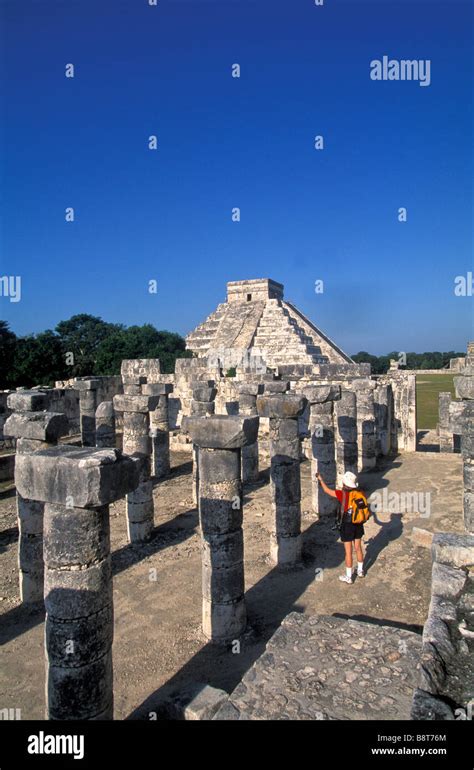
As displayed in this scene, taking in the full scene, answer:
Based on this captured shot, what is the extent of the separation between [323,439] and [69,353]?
15641 mm

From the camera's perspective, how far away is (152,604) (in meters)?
7.47

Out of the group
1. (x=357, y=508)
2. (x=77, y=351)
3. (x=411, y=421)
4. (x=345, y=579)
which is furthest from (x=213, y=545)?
(x=77, y=351)

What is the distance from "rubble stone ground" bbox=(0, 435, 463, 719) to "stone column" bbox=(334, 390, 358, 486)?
2.25 m

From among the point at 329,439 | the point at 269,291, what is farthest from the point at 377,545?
the point at 269,291

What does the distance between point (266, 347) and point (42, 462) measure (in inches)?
1332

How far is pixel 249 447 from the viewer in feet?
47.7

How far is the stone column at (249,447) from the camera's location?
14469 mm

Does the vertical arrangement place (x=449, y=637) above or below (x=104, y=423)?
below

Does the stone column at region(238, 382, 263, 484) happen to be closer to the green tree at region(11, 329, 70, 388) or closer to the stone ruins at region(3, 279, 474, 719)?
the stone ruins at region(3, 279, 474, 719)

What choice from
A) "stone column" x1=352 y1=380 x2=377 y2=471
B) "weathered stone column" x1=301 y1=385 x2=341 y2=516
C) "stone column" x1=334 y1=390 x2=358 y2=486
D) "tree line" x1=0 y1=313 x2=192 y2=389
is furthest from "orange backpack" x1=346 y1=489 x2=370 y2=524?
"tree line" x1=0 y1=313 x2=192 y2=389

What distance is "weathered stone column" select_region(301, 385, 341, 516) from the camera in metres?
11.2

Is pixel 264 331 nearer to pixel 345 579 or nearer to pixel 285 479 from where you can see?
pixel 285 479

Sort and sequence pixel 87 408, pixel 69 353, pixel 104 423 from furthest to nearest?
pixel 69 353, pixel 87 408, pixel 104 423
